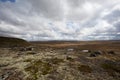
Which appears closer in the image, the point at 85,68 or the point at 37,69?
the point at 37,69

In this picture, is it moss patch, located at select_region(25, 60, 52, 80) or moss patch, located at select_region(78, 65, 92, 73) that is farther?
moss patch, located at select_region(78, 65, 92, 73)

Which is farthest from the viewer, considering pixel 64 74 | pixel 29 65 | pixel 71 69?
pixel 29 65

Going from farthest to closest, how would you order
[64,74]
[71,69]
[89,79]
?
1. [71,69]
2. [64,74]
3. [89,79]

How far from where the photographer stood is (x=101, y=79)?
36.4 metres

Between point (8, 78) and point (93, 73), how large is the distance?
2536cm

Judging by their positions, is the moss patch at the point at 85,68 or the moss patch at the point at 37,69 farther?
the moss patch at the point at 85,68

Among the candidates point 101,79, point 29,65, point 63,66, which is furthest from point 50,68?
point 101,79

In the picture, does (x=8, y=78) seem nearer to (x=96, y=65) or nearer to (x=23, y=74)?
(x=23, y=74)

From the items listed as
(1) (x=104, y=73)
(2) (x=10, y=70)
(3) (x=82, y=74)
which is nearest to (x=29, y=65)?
(2) (x=10, y=70)

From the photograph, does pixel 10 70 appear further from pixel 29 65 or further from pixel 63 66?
pixel 63 66

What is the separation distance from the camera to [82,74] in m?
39.2

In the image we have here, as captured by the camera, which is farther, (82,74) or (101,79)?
(82,74)

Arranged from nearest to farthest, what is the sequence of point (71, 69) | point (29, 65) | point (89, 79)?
point (89, 79), point (71, 69), point (29, 65)

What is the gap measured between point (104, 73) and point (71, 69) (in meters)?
10.4
